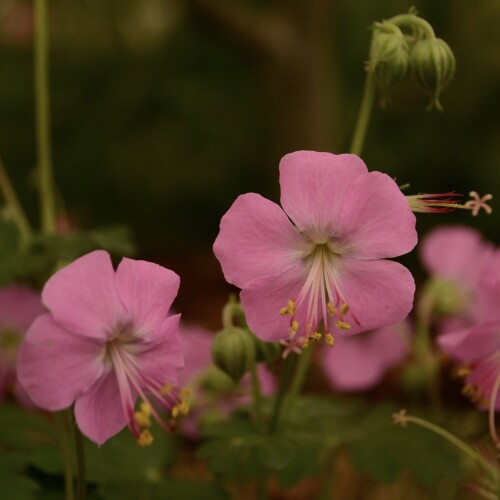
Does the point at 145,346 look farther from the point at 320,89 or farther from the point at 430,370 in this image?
the point at 320,89

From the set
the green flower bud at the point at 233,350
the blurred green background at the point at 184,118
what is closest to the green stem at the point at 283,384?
the green flower bud at the point at 233,350

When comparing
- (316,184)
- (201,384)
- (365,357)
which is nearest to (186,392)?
(316,184)

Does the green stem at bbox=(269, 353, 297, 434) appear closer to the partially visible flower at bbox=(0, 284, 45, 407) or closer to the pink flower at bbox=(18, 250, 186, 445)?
the pink flower at bbox=(18, 250, 186, 445)

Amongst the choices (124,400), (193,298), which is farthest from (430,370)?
(193,298)

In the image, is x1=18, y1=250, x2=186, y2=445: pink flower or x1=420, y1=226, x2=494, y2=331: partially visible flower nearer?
x1=18, y1=250, x2=186, y2=445: pink flower

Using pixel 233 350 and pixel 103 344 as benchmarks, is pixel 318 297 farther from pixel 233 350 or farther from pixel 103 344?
pixel 103 344

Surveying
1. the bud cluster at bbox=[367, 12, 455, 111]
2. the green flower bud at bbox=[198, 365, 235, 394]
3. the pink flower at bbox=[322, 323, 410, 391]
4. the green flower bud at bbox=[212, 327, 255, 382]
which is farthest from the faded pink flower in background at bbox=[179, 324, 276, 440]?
the bud cluster at bbox=[367, 12, 455, 111]

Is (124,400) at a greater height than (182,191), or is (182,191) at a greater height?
(124,400)
